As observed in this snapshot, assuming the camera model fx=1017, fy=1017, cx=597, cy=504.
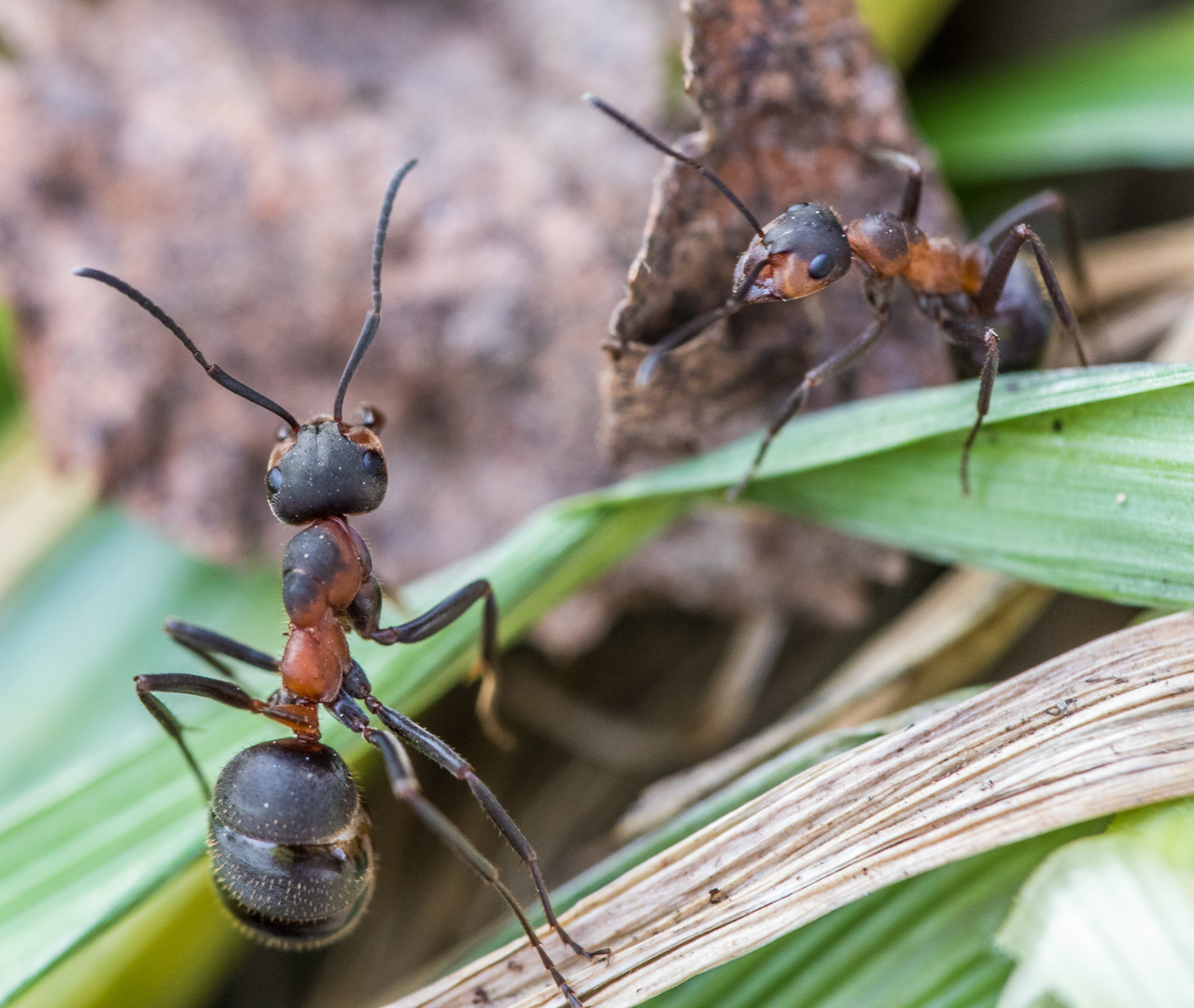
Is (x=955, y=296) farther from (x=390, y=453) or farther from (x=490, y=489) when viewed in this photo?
(x=390, y=453)

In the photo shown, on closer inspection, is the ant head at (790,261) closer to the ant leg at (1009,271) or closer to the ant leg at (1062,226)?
the ant leg at (1009,271)

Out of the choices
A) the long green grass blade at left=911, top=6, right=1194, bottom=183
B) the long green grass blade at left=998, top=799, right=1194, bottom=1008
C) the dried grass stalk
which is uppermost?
the long green grass blade at left=911, top=6, right=1194, bottom=183

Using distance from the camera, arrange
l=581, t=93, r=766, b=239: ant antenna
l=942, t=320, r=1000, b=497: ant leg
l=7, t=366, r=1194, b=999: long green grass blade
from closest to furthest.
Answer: l=7, t=366, r=1194, b=999: long green grass blade
l=942, t=320, r=1000, b=497: ant leg
l=581, t=93, r=766, b=239: ant antenna

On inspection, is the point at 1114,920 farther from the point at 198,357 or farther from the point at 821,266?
the point at 198,357

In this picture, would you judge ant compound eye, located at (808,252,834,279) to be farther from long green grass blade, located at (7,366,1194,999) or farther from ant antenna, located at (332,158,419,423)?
ant antenna, located at (332,158,419,423)

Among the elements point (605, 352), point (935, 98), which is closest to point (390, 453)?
point (605, 352)

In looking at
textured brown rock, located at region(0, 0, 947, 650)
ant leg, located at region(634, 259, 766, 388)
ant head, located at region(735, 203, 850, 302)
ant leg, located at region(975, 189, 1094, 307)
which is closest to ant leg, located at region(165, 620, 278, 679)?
textured brown rock, located at region(0, 0, 947, 650)

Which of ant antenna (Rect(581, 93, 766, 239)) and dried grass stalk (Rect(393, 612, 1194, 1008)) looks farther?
ant antenna (Rect(581, 93, 766, 239))

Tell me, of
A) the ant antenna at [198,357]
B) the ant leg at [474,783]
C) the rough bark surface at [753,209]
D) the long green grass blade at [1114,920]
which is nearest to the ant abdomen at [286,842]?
the ant leg at [474,783]
